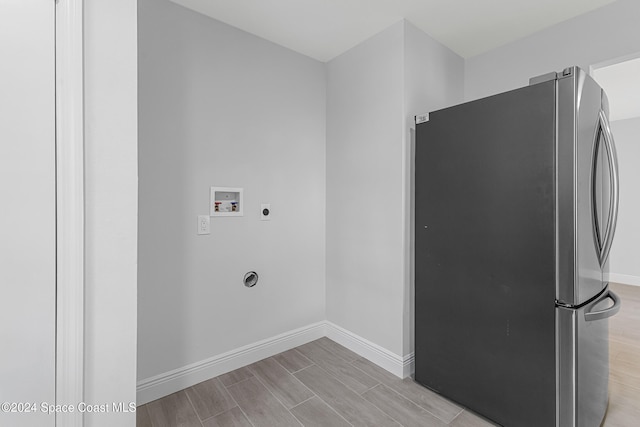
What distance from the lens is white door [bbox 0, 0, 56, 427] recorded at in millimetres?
943

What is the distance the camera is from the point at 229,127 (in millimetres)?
2057

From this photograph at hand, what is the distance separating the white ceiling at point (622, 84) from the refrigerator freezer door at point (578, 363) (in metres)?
2.15

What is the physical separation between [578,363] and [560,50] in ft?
6.57

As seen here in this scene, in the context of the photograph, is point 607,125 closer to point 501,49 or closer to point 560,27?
point 560,27

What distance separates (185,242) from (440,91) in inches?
86.6

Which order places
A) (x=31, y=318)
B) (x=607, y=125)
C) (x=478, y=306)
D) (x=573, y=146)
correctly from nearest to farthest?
(x=31, y=318)
(x=573, y=146)
(x=607, y=125)
(x=478, y=306)

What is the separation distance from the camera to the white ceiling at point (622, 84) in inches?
110

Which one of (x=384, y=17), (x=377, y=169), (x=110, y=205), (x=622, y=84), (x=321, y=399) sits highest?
(x=622, y=84)

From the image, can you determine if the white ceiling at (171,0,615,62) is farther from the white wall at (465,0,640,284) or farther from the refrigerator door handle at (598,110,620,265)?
the refrigerator door handle at (598,110,620,265)

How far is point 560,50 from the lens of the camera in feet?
6.56

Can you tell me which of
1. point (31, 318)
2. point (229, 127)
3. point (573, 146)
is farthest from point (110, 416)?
point (573, 146)

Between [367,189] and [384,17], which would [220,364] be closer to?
[367,189]

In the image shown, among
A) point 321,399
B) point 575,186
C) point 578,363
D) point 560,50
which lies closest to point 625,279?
point 560,50

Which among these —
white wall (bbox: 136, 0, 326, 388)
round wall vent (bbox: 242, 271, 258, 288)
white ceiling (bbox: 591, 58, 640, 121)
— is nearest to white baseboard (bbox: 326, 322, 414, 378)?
white wall (bbox: 136, 0, 326, 388)
